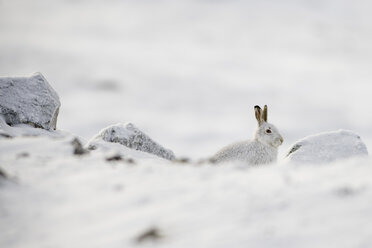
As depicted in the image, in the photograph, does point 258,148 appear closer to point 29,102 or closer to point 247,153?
point 247,153

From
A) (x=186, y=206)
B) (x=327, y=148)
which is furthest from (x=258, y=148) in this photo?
(x=186, y=206)

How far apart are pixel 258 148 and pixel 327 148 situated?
1.07 m

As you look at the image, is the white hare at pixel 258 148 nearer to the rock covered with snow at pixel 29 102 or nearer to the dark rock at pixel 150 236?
the rock covered with snow at pixel 29 102

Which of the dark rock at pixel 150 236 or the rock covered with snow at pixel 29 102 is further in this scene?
the rock covered with snow at pixel 29 102

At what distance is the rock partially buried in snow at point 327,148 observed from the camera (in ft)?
35.2

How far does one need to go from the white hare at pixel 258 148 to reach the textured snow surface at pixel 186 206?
11.1 feet

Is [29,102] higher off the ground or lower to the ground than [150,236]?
higher

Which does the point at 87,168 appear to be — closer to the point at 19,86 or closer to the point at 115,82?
the point at 19,86

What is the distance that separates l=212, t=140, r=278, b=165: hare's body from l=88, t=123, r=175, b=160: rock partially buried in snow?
4.59 ft

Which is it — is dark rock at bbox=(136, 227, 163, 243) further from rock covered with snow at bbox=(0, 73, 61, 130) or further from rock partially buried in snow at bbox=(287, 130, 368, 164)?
rock covered with snow at bbox=(0, 73, 61, 130)

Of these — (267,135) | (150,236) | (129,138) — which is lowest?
(150,236)

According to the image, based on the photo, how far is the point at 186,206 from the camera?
5.93 m

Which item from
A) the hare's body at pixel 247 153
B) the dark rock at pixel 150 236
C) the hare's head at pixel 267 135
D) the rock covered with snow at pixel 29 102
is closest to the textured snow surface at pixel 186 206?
the dark rock at pixel 150 236

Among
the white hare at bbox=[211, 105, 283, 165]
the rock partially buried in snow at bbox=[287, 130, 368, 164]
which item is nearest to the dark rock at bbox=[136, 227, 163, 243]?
the white hare at bbox=[211, 105, 283, 165]
